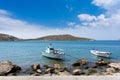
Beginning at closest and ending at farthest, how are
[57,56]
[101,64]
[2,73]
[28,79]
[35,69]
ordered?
[28,79], [2,73], [35,69], [101,64], [57,56]

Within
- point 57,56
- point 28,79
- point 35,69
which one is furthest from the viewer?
point 57,56

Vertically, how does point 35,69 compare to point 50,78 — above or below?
below

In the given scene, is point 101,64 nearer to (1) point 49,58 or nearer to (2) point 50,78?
(1) point 49,58

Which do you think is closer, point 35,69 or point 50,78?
point 50,78

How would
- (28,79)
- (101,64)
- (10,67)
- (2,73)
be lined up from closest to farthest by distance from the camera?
1. (28,79)
2. (2,73)
3. (10,67)
4. (101,64)

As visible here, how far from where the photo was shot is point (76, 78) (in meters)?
8.02

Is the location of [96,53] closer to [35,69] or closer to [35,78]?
[35,69]

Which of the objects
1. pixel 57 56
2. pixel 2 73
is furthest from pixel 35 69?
pixel 57 56

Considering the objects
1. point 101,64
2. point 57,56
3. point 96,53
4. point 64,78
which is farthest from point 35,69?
point 96,53

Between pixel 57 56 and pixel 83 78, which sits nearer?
pixel 83 78

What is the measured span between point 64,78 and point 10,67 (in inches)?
704

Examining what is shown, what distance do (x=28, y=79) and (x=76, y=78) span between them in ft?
6.14

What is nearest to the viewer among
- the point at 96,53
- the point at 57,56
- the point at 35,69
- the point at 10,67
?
the point at 10,67

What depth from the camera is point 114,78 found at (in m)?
8.09
